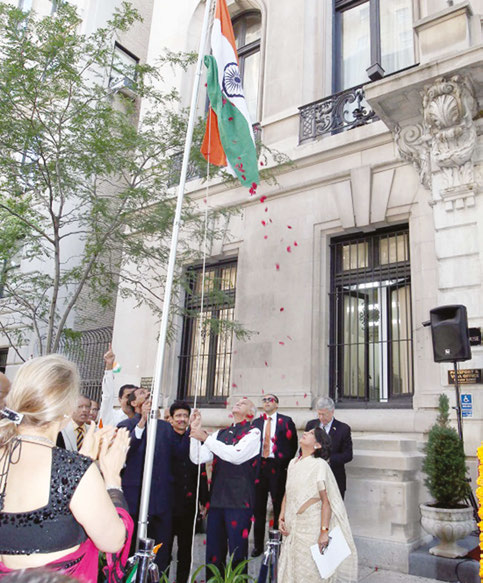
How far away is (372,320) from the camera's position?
905 centimetres

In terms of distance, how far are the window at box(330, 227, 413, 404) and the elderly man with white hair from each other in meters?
4.17

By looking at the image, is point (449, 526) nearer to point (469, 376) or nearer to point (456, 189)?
point (469, 376)

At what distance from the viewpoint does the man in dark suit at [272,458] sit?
21.4 feet

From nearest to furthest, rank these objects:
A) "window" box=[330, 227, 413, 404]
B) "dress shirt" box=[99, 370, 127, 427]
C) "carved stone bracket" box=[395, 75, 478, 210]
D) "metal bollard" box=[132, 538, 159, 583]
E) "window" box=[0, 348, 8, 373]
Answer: "metal bollard" box=[132, 538, 159, 583], "dress shirt" box=[99, 370, 127, 427], "carved stone bracket" box=[395, 75, 478, 210], "window" box=[330, 227, 413, 404], "window" box=[0, 348, 8, 373]

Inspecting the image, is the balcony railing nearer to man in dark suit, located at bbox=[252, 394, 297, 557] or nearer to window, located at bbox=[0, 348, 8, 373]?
man in dark suit, located at bbox=[252, 394, 297, 557]

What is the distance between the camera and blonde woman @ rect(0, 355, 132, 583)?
2008 mm

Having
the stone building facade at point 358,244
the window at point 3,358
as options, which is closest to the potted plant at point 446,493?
the stone building facade at point 358,244

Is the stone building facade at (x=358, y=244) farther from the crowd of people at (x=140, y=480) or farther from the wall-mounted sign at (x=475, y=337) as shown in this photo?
the crowd of people at (x=140, y=480)

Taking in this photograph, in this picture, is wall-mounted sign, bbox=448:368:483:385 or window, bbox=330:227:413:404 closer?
wall-mounted sign, bbox=448:368:483:385

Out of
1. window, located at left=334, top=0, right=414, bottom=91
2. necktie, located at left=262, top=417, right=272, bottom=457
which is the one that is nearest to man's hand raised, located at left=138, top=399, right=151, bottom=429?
necktie, located at left=262, top=417, right=272, bottom=457

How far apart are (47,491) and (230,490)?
3.24m

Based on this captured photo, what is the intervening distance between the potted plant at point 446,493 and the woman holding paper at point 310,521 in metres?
1.26

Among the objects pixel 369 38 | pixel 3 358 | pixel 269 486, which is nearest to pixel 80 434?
pixel 269 486

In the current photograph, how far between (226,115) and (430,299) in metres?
4.32
